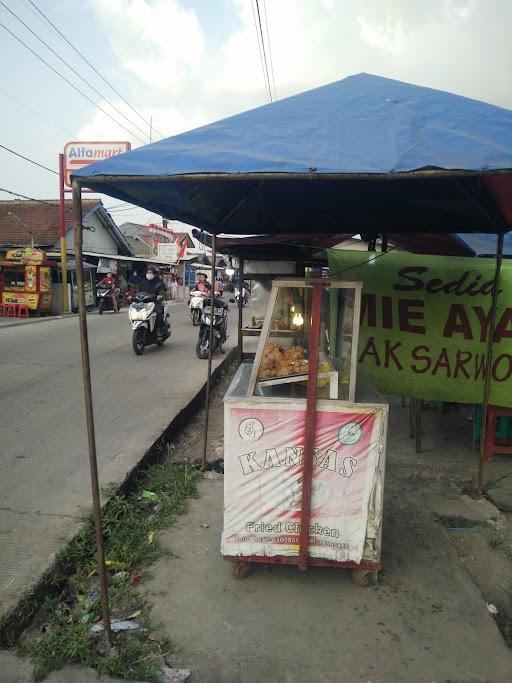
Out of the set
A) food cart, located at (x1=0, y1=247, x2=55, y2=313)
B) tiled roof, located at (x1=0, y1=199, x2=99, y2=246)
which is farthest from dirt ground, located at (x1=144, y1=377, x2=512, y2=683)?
tiled roof, located at (x1=0, y1=199, x2=99, y2=246)

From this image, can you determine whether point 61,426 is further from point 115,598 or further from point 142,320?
point 142,320

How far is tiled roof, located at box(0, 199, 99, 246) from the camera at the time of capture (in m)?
21.8

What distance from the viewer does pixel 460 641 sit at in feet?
7.14

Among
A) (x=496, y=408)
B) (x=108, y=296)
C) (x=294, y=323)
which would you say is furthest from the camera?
(x=108, y=296)

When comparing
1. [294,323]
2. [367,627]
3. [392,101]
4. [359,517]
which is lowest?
[367,627]

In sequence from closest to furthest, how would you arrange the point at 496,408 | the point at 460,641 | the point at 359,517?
the point at 460,641
the point at 359,517
the point at 496,408

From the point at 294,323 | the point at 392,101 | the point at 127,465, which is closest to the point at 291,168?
the point at 392,101

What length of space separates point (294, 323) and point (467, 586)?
1.83 metres

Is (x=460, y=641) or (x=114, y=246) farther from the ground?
(x=114, y=246)

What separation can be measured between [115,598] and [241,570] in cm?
69

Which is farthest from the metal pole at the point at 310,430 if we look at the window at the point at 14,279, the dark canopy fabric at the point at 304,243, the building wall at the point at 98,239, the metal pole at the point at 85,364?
the building wall at the point at 98,239

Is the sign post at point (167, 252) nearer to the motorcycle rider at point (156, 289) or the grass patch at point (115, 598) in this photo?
the motorcycle rider at point (156, 289)

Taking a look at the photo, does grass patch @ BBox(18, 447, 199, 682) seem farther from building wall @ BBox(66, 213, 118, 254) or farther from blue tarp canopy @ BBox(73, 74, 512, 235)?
building wall @ BBox(66, 213, 118, 254)

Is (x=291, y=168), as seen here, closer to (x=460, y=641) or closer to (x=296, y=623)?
(x=296, y=623)
